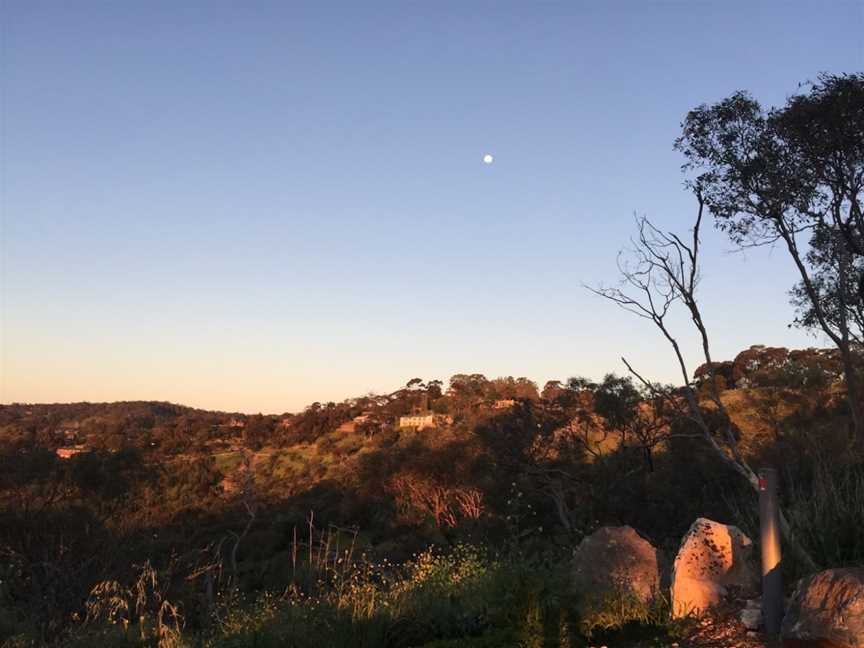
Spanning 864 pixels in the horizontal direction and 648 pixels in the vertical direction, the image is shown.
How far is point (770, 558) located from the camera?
576cm

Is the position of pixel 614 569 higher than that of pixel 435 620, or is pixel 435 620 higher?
pixel 614 569

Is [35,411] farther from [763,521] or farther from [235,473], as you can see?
[763,521]

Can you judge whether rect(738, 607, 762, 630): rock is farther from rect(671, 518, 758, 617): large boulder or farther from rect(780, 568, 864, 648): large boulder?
rect(780, 568, 864, 648): large boulder

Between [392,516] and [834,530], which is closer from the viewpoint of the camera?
[834,530]

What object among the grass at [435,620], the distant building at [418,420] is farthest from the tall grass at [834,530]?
the distant building at [418,420]

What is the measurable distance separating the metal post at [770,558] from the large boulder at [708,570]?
2.03 ft

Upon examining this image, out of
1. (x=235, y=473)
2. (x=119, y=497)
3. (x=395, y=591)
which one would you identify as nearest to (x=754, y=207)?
(x=395, y=591)

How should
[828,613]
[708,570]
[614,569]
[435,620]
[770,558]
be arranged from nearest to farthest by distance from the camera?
[828,613] < [770,558] < [708,570] < [435,620] < [614,569]

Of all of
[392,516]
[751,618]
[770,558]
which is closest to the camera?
[770,558]

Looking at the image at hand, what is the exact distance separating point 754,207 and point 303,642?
10.4m

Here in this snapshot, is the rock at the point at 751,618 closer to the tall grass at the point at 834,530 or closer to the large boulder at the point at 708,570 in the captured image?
the large boulder at the point at 708,570

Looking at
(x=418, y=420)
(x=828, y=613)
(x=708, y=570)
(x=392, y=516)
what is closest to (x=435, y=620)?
(x=708, y=570)

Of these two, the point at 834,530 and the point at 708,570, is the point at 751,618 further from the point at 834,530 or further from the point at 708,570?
the point at 834,530

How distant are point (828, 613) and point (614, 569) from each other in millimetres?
2530
